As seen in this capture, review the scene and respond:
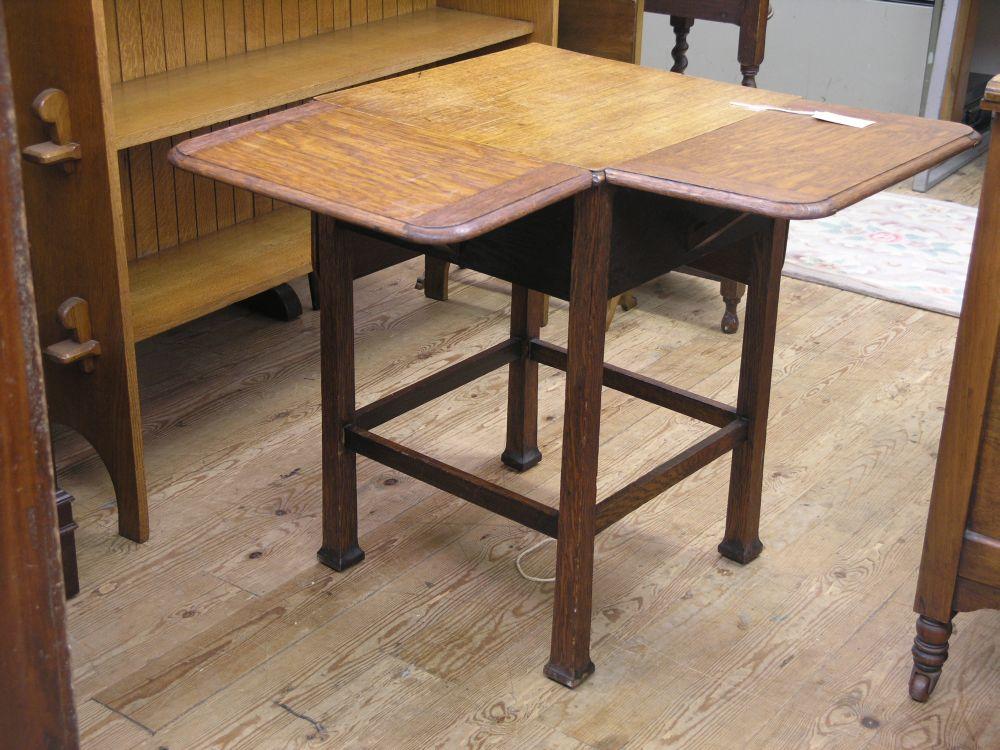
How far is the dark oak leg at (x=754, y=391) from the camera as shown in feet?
6.37

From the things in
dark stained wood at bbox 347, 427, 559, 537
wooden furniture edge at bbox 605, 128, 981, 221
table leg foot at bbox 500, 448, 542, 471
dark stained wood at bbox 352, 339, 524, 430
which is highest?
wooden furniture edge at bbox 605, 128, 981, 221

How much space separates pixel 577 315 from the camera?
166cm

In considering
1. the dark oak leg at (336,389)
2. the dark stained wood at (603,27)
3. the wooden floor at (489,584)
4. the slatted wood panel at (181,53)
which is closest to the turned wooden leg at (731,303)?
the wooden floor at (489,584)

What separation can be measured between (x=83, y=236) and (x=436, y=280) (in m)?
1.30

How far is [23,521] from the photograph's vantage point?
69cm

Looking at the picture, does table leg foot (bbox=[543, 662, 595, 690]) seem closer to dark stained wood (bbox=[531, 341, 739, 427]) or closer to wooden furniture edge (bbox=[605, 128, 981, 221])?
dark stained wood (bbox=[531, 341, 739, 427])

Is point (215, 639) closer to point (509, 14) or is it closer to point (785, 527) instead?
point (785, 527)

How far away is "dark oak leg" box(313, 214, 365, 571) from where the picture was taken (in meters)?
1.88

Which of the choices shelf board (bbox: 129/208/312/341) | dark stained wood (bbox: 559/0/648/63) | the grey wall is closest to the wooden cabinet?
shelf board (bbox: 129/208/312/341)

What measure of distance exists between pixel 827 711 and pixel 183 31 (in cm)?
185

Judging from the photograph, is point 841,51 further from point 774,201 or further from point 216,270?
point 774,201

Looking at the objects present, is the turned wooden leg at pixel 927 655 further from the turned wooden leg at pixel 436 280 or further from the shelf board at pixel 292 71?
the turned wooden leg at pixel 436 280

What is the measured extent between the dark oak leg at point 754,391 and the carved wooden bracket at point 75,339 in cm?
109

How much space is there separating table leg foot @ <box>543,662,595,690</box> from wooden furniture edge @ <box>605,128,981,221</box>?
729 millimetres
